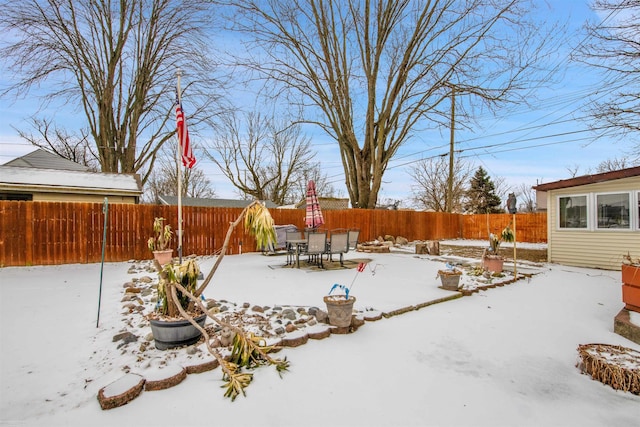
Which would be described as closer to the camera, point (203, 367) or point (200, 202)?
point (203, 367)

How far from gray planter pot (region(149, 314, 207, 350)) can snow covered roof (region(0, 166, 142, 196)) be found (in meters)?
9.84

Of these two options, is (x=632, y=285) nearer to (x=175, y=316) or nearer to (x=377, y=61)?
(x=175, y=316)

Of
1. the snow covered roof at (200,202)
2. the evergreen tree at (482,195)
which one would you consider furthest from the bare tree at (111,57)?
the evergreen tree at (482,195)

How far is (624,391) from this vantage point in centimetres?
213

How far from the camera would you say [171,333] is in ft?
8.40

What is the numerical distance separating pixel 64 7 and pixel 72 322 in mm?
14395

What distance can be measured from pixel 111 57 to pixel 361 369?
15.9 m

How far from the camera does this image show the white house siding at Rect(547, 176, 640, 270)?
6.90 metres

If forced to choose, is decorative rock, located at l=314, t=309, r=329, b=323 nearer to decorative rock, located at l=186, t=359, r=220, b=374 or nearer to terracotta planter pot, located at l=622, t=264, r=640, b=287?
decorative rock, located at l=186, t=359, r=220, b=374

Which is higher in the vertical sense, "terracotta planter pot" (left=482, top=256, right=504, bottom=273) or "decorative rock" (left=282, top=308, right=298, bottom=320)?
Answer: "terracotta planter pot" (left=482, top=256, right=504, bottom=273)

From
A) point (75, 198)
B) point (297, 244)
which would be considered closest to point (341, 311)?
point (297, 244)

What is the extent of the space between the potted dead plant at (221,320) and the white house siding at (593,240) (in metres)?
8.56

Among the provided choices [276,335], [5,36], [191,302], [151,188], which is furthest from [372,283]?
[151,188]

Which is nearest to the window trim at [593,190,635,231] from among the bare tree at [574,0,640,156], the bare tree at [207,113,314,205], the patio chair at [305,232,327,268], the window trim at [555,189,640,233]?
the window trim at [555,189,640,233]
